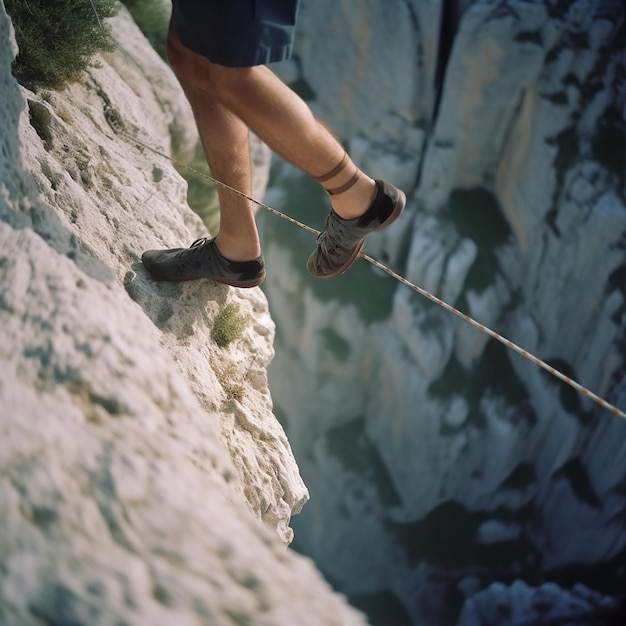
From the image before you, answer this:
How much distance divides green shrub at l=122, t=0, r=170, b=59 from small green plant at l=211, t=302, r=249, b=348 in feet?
12.2

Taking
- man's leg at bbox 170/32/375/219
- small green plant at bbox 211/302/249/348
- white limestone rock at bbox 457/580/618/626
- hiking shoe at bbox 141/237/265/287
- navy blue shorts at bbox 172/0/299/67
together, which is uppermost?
navy blue shorts at bbox 172/0/299/67

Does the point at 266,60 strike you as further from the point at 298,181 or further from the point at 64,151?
the point at 298,181

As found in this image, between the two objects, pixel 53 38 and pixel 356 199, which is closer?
pixel 356 199

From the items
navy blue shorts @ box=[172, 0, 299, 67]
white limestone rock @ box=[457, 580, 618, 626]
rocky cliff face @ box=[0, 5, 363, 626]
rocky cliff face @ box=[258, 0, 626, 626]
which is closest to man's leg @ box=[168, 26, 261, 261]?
navy blue shorts @ box=[172, 0, 299, 67]

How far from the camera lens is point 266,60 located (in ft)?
6.22

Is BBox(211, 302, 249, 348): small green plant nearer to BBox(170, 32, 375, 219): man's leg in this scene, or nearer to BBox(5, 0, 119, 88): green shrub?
BBox(170, 32, 375, 219): man's leg

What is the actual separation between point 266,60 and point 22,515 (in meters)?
1.54

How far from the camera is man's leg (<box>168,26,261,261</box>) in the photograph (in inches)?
84.3


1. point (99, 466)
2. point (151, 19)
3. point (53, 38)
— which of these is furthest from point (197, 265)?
point (151, 19)

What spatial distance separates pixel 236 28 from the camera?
1798mm

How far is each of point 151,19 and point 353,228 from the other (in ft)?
14.8

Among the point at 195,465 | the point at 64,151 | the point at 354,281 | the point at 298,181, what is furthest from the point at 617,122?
the point at 195,465

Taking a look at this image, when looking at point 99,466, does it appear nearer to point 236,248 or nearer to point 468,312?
point 236,248

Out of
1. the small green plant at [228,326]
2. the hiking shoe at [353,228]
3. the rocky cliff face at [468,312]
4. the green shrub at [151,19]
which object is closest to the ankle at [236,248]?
the hiking shoe at [353,228]
